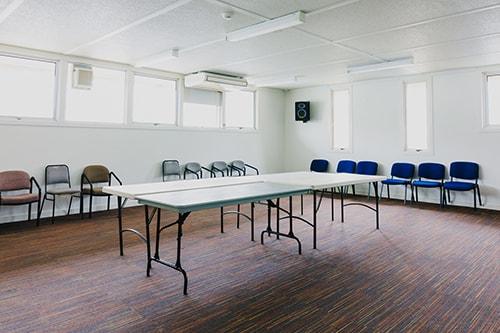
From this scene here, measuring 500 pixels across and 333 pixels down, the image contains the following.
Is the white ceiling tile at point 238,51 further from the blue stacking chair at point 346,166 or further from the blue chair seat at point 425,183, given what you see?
the blue chair seat at point 425,183

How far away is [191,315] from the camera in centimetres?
244

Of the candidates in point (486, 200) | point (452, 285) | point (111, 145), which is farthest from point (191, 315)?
point (486, 200)

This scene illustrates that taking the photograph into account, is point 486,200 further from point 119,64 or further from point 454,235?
point 119,64

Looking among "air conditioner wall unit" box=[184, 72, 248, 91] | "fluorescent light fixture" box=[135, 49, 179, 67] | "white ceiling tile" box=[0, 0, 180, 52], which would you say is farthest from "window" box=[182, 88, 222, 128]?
"white ceiling tile" box=[0, 0, 180, 52]

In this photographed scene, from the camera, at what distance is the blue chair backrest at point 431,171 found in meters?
6.66

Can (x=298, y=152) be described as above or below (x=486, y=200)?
above

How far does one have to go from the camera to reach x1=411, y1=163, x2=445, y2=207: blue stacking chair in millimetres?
6566

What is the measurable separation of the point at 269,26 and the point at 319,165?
4.95m

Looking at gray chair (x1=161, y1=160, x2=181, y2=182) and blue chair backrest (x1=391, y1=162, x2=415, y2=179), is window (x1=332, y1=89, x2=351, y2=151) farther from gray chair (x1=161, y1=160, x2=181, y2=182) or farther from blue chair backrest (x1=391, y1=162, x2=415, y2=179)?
gray chair (x1=161, y1=160, x2=181, y2=182)

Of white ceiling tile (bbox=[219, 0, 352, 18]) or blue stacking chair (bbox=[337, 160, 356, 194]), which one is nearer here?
white ceiling tile (bbox=[219, 0, 352, 18])

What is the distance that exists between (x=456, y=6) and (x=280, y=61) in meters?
2.97

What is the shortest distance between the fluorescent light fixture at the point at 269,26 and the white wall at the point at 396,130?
4396mm

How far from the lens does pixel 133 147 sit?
6.41 meters

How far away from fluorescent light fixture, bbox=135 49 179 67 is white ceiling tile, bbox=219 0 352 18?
6.48 feet
